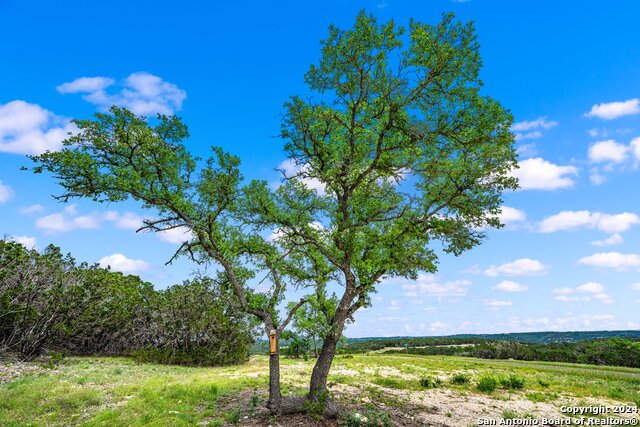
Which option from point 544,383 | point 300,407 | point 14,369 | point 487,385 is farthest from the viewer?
point 544,383

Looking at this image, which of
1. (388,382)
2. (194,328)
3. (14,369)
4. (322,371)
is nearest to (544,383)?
(388,382)

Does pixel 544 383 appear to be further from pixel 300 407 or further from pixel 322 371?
pixel 300 407

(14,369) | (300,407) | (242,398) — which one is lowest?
(242,398)

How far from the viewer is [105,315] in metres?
31.6

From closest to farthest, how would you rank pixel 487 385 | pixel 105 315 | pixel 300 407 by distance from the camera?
pixel 300 407 < pixel 487 385 < pixel 105 315

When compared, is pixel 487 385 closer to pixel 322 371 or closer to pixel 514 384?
pixel 514 384

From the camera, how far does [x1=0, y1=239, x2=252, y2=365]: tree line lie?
25344mm

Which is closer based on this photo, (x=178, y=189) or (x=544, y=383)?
(x=178, y=189)

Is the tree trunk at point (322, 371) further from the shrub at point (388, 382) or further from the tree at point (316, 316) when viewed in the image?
the shrub at point (388, 382)

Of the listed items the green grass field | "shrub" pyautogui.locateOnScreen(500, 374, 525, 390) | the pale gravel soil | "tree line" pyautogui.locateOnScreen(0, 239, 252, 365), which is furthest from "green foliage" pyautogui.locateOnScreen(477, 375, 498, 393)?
the pale gravel soil

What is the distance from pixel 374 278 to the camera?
13.4 meters

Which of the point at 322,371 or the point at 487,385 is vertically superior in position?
the point at 322,371

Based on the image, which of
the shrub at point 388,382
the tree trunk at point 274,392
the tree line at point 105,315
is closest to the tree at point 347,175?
the tree trunk at point 274,392

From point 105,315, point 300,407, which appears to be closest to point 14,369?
point 105,315
